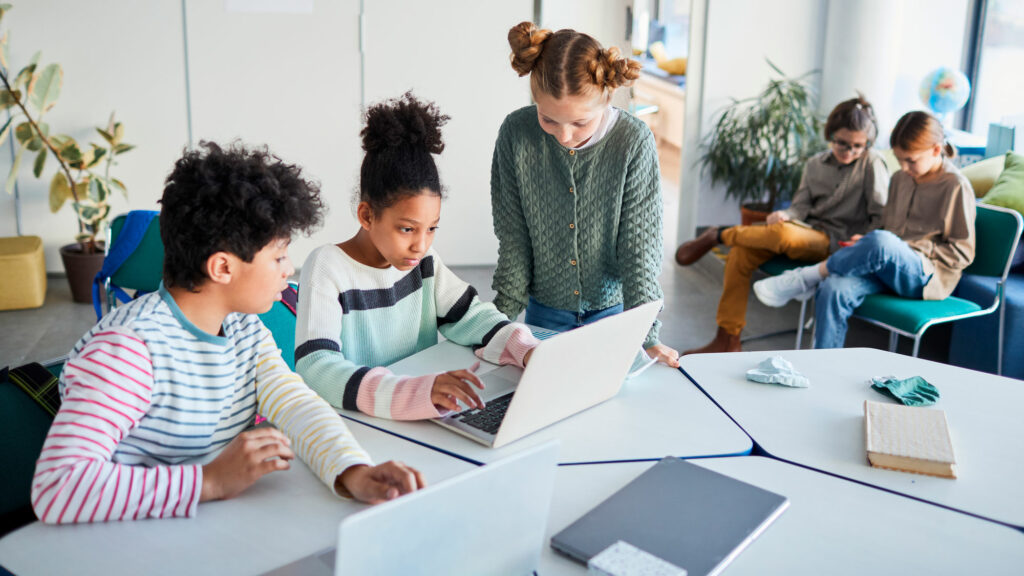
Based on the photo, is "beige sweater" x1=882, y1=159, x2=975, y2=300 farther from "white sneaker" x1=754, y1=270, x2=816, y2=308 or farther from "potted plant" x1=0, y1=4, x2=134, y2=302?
"potted plant" x1=0, y1=4, x2=134, y2=302

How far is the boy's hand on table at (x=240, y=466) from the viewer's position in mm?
1215

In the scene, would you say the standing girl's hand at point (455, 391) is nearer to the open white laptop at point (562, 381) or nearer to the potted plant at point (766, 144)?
the open white laptop at point (562, 381)

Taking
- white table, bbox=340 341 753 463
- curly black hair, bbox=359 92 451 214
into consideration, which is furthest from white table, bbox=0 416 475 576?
curly black hair, bbox=359 92 451 214

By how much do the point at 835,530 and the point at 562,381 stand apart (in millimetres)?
450

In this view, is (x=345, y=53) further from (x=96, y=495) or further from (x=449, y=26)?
(x=96, y=495)

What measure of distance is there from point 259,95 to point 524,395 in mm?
3700

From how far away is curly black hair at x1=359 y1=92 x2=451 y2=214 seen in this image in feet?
5.59

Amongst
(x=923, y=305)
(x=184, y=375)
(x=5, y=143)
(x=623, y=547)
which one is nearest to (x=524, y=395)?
(x=623, y=547)

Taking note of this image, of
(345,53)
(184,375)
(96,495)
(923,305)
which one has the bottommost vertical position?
(923,305)

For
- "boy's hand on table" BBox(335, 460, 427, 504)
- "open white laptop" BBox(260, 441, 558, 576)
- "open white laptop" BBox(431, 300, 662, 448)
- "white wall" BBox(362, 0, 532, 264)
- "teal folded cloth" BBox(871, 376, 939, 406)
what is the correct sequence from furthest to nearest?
1. "white wall" BBox(362, 0, 532, 264)
2. "teal folded cloth" BBox(871, 376, 939, 406)
3. "open white laptop" BBox(431, 300, 662, 448)
4. "boy's hand on table" BBox(335, 460, 427, 504)
5. "open white laptop" BBox(260, 441, 558, 576)

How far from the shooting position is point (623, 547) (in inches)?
44.1

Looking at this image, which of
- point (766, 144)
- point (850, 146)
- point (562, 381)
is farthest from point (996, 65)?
point (562, 381)

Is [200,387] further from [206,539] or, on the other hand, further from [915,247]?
[915,247]

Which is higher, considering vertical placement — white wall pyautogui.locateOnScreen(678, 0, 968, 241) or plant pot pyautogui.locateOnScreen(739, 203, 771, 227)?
white wall pyautogui.locateOnScreen(678, 0, 968, 241)
